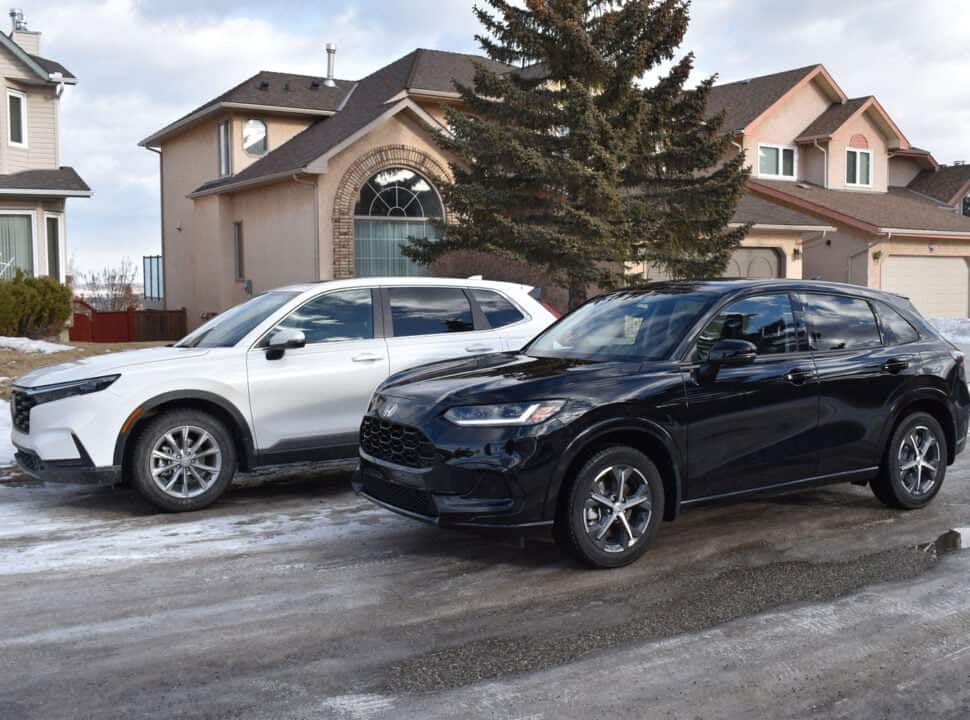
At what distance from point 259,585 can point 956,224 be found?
1320 inches

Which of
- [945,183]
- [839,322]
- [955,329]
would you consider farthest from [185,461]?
[945,183]

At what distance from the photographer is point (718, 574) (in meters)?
6.14

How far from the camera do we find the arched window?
931 inches

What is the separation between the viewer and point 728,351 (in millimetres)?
6500

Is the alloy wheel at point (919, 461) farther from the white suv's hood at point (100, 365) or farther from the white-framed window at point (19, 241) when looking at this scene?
the white-framed window at point (19, 241)

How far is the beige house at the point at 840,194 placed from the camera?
3147cm

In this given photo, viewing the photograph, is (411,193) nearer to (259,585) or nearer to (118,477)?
(118,477)

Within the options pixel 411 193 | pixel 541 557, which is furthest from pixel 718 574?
pixel 411 193

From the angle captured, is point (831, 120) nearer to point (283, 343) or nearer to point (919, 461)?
point (919, 461)

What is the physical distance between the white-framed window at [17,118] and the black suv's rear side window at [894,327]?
23704 millimetres

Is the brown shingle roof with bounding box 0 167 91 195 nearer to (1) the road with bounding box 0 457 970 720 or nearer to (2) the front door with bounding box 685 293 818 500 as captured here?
(1) the road with bounding box 0 457 970 720

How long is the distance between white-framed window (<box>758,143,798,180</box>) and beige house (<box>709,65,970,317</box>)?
0.11 ft

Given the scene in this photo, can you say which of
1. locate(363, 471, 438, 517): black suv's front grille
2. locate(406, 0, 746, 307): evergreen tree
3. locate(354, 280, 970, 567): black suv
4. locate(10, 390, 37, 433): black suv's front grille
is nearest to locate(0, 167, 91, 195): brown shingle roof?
locate(406, 0, 746, 307): evergreen tree

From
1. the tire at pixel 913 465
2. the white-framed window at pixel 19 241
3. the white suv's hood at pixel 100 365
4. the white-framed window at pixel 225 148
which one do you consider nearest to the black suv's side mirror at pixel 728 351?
the tire at pixel 913 465
